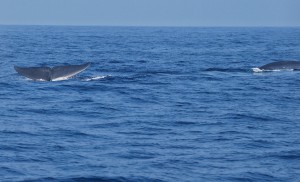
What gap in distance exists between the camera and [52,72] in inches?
979

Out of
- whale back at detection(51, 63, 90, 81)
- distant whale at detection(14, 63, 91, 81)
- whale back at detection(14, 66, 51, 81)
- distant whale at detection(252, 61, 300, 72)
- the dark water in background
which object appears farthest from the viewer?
distant whale at detection(252, 61, 300, 72)

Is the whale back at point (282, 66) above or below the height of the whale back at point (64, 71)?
below

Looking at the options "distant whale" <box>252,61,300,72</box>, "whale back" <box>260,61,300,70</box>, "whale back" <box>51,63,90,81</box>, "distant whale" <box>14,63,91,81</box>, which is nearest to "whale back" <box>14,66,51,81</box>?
"distant whale" <box>14,63,91,81</box>

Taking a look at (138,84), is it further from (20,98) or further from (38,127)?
(38,127)

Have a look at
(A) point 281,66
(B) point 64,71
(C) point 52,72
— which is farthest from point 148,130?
(A) point 281,66

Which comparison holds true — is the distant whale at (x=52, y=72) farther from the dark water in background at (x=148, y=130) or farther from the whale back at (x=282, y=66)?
the whale back at (x=282, y=66)

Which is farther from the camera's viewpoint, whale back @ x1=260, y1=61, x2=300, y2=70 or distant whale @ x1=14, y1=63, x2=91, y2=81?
whale back @ x1=260, y1=61, x2=300, y2=70

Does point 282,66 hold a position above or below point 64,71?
below

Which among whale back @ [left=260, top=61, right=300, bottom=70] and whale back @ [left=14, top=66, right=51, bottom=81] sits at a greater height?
whale back @ [left=14, top=66, right=51, bottom=81]

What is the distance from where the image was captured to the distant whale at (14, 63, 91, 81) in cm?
2430

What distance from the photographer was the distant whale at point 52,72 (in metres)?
24.3

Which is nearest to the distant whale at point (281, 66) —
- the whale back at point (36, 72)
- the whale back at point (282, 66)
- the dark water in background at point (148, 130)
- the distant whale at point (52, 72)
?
the whale back at point (282, 66)

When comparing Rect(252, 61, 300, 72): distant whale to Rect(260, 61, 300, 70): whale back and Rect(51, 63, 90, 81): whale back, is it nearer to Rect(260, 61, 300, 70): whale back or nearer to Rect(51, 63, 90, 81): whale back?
Rect(260, 61, 300, 70): whale back

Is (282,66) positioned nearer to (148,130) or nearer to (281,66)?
(281,66)
